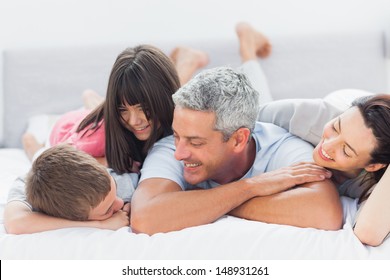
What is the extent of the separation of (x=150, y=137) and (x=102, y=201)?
328mm

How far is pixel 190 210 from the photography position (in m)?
1.50

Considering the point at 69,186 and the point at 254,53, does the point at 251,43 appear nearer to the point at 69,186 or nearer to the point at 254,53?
the point at 254,53

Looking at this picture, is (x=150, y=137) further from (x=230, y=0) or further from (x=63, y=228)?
(x=230, y=0)

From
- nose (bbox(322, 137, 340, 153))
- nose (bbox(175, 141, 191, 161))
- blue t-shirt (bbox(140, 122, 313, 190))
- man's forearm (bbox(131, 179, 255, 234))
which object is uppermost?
nose (bbox(322, 137, 340, 153))

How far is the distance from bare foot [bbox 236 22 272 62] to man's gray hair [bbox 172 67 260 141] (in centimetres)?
89

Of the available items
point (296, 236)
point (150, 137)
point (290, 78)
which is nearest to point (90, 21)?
point (290, 78)

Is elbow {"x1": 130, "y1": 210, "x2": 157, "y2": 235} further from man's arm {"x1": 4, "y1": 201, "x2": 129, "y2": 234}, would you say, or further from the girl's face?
the girl's face

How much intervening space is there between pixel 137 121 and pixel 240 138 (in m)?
0.31

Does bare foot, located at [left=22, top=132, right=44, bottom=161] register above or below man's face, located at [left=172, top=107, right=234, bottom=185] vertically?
below

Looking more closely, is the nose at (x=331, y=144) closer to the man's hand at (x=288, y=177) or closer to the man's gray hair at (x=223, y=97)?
the man's hand at (x=288, y=177)

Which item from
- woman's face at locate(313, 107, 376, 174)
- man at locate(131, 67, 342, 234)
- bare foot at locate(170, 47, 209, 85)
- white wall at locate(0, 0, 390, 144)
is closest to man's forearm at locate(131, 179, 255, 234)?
man at locate(131, 67, 342, 234)

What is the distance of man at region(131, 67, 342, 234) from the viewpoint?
1497 millimetres

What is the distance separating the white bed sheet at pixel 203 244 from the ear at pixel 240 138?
8.9 inches

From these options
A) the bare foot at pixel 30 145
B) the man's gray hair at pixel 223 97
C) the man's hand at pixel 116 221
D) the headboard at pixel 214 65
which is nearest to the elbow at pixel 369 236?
the man's gray hair at pixel 223 97
